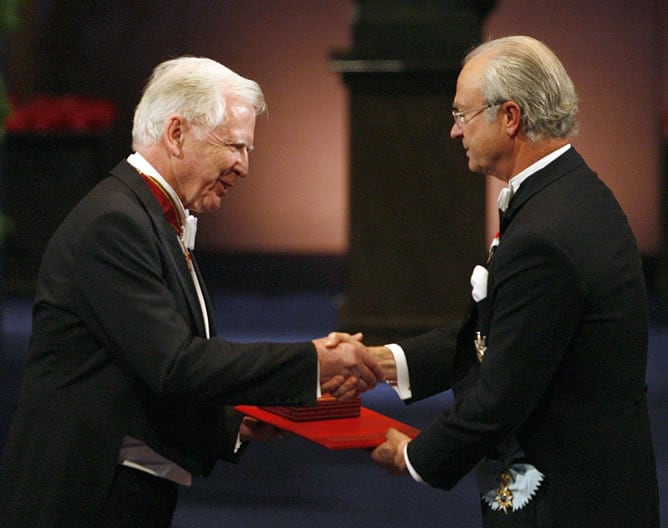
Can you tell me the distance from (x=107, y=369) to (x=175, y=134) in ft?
1.84

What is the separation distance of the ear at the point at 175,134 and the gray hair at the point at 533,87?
0.68m

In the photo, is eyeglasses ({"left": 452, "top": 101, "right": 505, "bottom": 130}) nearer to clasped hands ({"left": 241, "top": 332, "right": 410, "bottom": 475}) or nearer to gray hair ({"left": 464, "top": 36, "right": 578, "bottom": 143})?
gray hair ({"left": 464, "top": 36, "right": 578, "bottom": 143})

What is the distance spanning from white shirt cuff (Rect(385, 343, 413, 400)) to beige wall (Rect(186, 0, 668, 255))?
27.4 ft

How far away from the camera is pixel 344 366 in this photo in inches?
116

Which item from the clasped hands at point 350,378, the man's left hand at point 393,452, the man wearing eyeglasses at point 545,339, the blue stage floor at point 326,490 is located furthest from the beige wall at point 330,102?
the man wearing eyeglasses at point 545,339

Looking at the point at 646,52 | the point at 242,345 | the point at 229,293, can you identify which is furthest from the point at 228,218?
the point at 242,345

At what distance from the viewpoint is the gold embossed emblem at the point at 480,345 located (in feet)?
9.04

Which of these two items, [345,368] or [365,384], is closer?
[345,368]

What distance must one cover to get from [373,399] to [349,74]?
1.98 metres

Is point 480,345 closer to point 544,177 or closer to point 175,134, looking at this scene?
point 544,177

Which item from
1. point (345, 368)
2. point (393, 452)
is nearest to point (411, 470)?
point (393, 452)

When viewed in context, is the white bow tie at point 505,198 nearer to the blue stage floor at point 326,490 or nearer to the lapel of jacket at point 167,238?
the lapel of jacket at point 167,238

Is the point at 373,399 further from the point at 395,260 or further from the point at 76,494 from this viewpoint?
the point at 76,494

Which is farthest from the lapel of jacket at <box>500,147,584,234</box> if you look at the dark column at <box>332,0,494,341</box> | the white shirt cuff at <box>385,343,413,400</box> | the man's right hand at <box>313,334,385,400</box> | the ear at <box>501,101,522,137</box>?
the dark column at <box>332,0,494,341</box>
